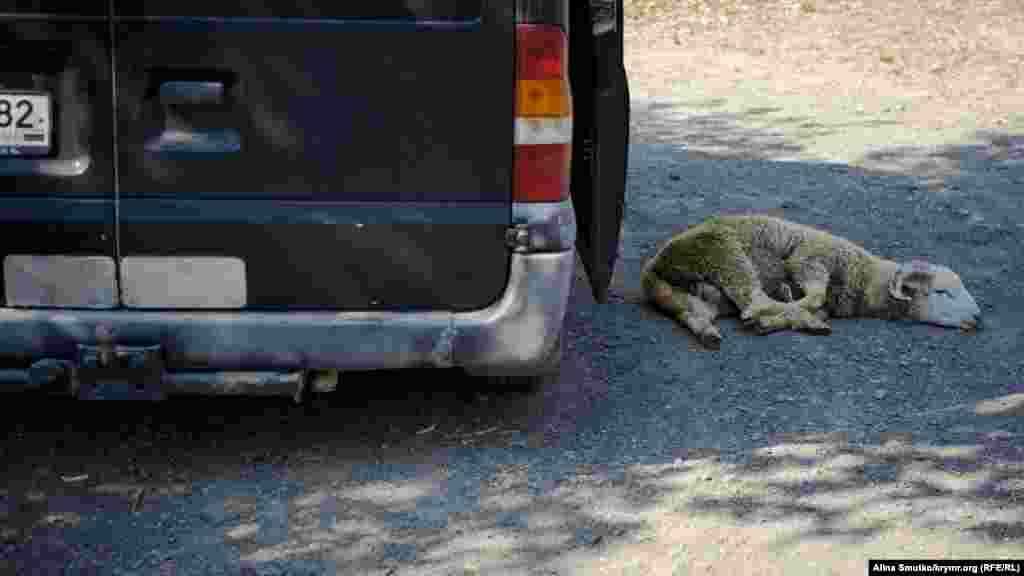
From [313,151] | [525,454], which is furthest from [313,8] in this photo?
[525,454]

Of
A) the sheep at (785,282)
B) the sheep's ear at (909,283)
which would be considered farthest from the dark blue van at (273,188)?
the sheep's ear at (909,283)

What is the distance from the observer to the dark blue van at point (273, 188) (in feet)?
14.8

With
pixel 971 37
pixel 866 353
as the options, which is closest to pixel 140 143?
pixel 866 353

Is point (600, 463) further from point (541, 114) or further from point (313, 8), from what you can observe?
point (313, 8)

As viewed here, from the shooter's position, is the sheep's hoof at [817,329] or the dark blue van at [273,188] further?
the sheep's hoof at [817,329]

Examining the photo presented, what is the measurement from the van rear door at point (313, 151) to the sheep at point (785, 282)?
2114 millimetres

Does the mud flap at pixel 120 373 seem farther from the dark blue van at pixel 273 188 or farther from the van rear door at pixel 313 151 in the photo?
the van rear door at pixel 313 151

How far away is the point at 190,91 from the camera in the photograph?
451 centimetres

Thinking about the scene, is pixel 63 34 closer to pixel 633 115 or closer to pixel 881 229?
pixel 881 229

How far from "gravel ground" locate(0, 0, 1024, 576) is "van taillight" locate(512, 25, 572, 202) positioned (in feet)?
3.29

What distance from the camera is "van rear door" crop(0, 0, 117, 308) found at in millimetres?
4446

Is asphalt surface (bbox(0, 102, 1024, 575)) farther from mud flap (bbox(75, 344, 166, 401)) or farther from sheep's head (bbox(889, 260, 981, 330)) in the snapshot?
mud flap (bbox(75, 344, 166, 401))

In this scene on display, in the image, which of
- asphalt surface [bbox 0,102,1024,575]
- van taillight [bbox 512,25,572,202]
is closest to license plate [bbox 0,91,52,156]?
asphalt surface [bbox 0,102,1024,575]

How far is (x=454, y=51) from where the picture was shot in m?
4.59
